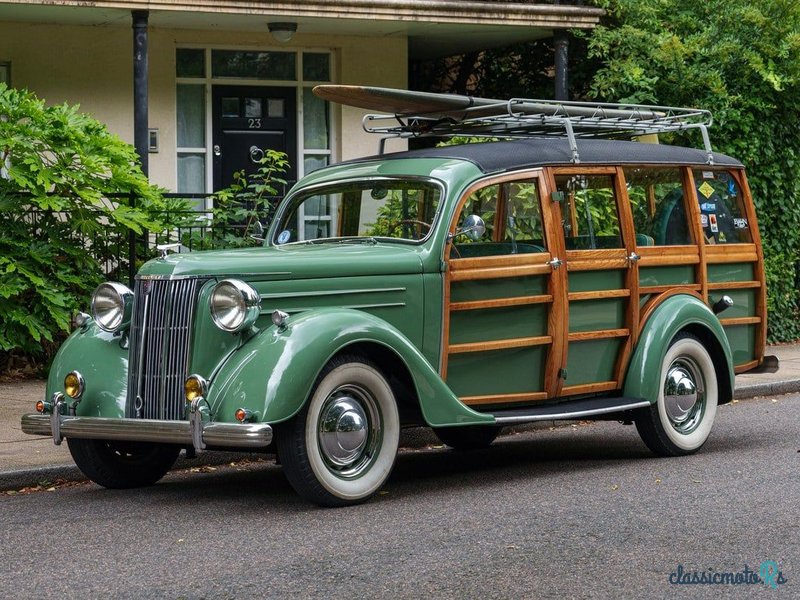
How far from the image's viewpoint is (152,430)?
7215mm

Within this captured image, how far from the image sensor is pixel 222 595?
552 cm

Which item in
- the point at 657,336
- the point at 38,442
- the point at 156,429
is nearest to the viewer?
the point at 156,429

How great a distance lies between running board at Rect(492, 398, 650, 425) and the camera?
8.24 m

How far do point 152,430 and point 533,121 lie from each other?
335 centimetres

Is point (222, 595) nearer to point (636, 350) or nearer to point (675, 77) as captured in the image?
point (636, 350)

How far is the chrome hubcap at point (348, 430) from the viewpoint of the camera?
23.9ft

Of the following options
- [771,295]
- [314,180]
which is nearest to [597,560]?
[314,180]

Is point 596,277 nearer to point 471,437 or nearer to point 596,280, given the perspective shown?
point 596,280

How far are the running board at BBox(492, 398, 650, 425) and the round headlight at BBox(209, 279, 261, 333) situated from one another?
168 centimetres

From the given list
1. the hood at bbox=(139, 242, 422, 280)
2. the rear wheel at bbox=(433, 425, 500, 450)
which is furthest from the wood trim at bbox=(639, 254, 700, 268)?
the hood at bbox=(139, 242, 422, 280)

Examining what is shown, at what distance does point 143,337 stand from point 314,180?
2.07m

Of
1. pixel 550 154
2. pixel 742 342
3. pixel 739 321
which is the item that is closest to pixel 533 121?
pixel 550 154

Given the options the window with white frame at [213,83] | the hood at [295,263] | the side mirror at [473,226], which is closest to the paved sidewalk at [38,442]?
the hood at [295,263]

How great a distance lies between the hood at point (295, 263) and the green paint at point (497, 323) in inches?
17.9
